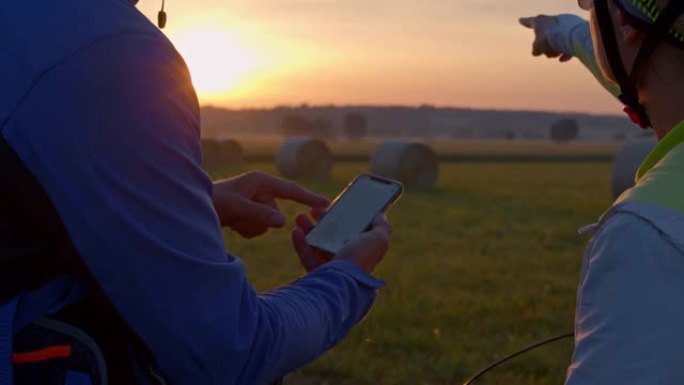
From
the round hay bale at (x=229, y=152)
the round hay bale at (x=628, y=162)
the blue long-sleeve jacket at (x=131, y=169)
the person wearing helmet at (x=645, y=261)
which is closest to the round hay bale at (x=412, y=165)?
the round hay bale at (x=628, y=162)

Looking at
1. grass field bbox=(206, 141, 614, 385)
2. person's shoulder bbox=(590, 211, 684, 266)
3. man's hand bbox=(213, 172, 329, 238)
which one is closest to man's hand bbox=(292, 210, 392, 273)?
man's hand bbox=(213, 172, 329, 238)

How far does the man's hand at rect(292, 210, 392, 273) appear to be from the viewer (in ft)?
7.30

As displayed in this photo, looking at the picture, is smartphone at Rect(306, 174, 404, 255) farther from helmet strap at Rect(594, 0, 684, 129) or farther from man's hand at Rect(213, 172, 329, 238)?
helmet strap at Rect(594, 0, 684, 129)

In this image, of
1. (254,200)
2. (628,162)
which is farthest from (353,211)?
(628,162)

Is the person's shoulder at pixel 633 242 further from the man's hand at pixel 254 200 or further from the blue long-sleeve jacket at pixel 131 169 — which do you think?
the man's hand at pixel 254 200

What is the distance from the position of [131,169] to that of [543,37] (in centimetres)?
203

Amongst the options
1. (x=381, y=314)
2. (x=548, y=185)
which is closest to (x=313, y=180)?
(x=548, y=185)

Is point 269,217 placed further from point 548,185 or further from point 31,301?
point 548,185

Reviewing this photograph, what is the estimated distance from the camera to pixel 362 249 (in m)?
2.25

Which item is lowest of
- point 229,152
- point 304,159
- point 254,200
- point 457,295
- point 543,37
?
point 229,152

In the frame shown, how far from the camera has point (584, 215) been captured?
16656 millimetres

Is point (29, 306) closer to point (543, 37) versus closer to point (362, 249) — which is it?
point (362, 249)

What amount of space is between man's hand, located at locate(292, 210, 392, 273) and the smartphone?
27 mm

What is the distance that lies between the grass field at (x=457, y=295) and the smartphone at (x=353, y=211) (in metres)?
3.16
